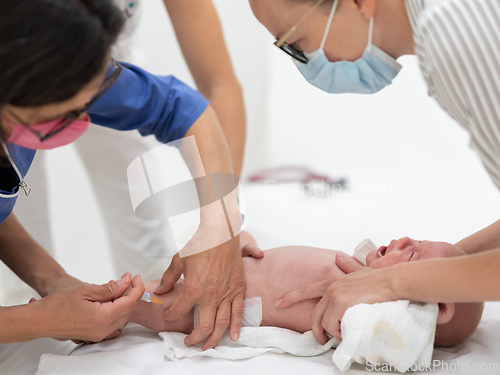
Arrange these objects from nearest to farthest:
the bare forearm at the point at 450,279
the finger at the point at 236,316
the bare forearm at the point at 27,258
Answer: the bare forearm at the point at 450,279
the finger at the point at 236,316
the bare forearm at the point at 27,258

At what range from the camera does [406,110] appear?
2.81 metres

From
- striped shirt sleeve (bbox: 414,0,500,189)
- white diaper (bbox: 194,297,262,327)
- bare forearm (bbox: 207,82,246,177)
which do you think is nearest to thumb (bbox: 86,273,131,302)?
white diaper (bbox: 194,297,262,327)

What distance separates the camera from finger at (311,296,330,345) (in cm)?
109

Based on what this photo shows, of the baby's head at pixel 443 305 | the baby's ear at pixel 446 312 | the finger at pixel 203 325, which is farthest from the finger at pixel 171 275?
the baby's ear at pixel 446 312

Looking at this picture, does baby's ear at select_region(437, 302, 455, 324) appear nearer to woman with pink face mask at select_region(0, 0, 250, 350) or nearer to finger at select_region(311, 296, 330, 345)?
finger at select_region(311, 296, 330, 345)

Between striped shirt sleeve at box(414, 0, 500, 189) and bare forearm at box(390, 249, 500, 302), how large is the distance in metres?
0.20

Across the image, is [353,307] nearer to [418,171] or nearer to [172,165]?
[172,165]

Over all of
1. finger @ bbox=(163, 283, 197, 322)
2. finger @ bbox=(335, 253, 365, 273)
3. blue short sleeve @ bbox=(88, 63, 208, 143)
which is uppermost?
blue short sleeve @ bbox=(88, 63, 208, 143)

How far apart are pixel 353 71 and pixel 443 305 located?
1.88 ft

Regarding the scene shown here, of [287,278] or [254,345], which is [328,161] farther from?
[254,345]

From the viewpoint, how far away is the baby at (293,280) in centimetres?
117

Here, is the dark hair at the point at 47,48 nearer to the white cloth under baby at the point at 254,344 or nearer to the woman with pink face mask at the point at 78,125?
the woman with pink face mask at the point at 78,125

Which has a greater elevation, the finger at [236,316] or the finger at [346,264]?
the finger at [346,264]

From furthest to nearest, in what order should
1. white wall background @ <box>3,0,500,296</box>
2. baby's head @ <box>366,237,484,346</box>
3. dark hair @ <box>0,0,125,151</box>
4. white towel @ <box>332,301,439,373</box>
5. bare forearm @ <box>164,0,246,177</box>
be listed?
white wall background @ <box>3,0,500,296</box> → bare forearm @ <box>164,0,246,177</box> → baby's head @ <box>366,237,484,346</box> → white towel @ <box>332,301,439,373</box> → dark hair @ <box>0,0,125,151</box>
